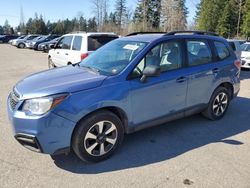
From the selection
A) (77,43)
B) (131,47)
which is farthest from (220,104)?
(77,43)

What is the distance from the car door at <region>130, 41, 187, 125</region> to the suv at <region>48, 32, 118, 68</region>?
4.63 metres

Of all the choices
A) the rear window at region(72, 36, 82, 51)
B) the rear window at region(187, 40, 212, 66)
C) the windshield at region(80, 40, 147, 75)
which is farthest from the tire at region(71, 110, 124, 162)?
the rear window at region(72, 36, 82, 51)

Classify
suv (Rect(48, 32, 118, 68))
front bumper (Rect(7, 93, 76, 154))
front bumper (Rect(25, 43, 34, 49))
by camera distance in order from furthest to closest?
front bumper (Rect(25, 43, 34, 49)) < suv (Rect(48, 32, 118, 68)) < front bumper (Rect(7, 93, 76, 154))

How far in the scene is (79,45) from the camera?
9.38 m

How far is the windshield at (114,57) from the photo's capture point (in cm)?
437

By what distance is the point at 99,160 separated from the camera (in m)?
4.06

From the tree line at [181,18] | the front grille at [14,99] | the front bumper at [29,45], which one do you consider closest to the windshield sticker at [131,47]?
the front grille at [14,99]

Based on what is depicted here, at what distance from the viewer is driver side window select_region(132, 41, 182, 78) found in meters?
4.37

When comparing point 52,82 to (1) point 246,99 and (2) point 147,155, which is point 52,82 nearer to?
(2) point 147,155

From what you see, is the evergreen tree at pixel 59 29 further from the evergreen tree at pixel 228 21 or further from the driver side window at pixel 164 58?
the driver side window at pixel 164 58

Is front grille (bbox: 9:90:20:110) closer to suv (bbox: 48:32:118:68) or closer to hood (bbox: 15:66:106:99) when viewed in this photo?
hood (bbox: 15:66:106:99)

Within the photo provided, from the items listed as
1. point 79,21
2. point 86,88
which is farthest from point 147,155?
point 79,21

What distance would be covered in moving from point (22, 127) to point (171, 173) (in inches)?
78.9

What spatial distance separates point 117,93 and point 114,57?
0.92 metres
